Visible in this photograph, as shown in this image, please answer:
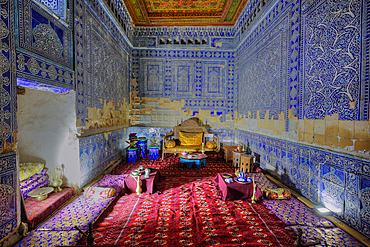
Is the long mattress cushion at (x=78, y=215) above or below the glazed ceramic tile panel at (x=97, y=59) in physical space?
below

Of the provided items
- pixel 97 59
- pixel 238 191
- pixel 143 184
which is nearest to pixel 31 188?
pixel 143 184

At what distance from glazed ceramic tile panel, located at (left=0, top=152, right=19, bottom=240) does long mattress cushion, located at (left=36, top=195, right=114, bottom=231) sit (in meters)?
0.48

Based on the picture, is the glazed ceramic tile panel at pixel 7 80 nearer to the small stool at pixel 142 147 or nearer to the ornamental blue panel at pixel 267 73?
the small stool at pixel 142 147

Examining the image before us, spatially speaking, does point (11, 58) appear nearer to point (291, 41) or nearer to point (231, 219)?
point (231, 219)

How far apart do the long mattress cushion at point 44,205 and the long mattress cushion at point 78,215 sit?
14 cm

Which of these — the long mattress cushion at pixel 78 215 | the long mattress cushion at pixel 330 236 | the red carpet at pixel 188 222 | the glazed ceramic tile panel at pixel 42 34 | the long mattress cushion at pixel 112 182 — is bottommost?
the red carpet at pixel 188 222

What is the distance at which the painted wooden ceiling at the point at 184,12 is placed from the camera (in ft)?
23.0

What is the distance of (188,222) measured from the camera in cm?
320

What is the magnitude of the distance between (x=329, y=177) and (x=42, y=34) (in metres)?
5.90

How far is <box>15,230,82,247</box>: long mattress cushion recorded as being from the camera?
258 cm

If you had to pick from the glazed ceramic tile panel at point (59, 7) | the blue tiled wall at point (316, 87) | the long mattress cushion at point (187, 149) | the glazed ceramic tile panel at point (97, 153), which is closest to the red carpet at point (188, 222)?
the blue tiled wall at point (316, 87)

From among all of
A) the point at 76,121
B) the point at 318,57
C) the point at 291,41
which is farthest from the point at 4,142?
the point at 291,41

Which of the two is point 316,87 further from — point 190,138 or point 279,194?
point 190,138

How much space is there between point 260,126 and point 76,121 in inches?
214
